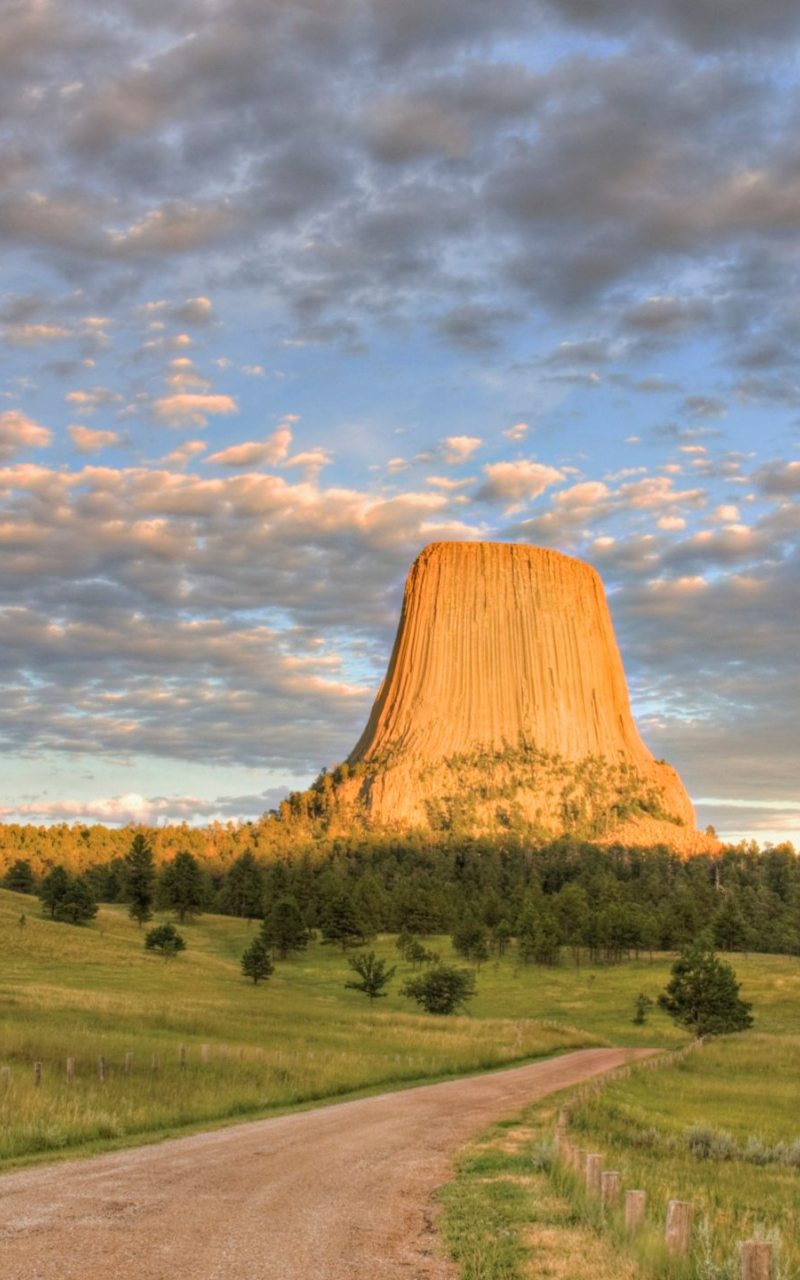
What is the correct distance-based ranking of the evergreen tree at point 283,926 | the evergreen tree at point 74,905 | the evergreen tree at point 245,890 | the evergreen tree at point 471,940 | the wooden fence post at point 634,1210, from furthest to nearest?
1. the evergreen tree at point 245,890
2. the evergreen tree at point 283,926
3. the evergreen tree at point 471,940
4. the evergreen tree at point 74,905
5. the wooden fence post at point 634,1210

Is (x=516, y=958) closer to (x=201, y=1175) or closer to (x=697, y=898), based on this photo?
(x=697, y=898)

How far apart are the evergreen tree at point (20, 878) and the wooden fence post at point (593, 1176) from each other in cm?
13066

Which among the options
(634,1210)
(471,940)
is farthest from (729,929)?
(634,1210)

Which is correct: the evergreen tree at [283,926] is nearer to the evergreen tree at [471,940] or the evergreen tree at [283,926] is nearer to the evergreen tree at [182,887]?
the evergreen tree at [471,940]

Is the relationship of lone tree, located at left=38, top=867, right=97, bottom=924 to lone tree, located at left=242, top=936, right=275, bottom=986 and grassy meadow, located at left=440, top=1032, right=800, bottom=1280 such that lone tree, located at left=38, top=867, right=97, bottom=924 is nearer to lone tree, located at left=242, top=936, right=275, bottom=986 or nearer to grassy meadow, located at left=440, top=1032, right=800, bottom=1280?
lone tree, located at left=242, top=936, right=275, bottom=986

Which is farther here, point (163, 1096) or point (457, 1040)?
point (457, 1040)

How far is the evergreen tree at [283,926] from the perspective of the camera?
94.6 m

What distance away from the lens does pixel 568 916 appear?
103250mm

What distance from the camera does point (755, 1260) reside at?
8422 mm

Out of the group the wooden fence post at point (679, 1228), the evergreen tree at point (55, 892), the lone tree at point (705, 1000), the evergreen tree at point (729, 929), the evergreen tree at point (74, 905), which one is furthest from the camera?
the evergreen tree at point (729, 929)

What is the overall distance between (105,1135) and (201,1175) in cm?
599

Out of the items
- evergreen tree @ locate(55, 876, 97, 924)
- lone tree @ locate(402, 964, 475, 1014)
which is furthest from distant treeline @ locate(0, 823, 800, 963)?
lone tree @ locate(402, 964, 475, 1014)

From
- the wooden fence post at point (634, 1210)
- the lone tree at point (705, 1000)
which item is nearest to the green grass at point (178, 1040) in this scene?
the lone tree at point (705, 1000)

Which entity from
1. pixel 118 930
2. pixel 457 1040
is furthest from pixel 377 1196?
pixel 118 930
